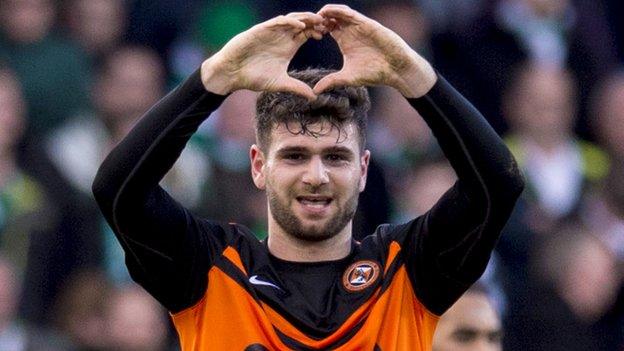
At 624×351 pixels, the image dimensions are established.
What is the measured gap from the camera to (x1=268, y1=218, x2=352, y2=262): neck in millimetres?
5129

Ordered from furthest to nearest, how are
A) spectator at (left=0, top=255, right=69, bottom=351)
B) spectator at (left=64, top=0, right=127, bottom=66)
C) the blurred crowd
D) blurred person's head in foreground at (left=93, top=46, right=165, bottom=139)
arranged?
spectator at (left=64, top=0, right=127, bottom=66), blurred person's head in foreground at (left=93, top=46, right=165, bottom=139), the blurred crowd, spectator at (left=0, top=255, right=69, bottom=351)

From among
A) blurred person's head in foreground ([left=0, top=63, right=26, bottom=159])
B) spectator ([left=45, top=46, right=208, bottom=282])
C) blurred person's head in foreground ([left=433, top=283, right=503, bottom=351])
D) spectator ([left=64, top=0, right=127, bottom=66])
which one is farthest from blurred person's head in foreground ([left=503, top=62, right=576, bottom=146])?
blurred person's head in foreground ([left=433, top=283, right=503, bottom=351])

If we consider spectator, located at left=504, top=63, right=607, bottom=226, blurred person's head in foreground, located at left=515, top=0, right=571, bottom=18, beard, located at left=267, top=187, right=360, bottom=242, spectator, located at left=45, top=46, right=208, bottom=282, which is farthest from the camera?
blurred person's head in foreground, located at left=515, top=0, right=571, bottom=18

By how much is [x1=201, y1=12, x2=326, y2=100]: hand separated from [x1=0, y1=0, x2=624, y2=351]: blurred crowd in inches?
133

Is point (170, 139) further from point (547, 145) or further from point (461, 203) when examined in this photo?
point (547, 145)

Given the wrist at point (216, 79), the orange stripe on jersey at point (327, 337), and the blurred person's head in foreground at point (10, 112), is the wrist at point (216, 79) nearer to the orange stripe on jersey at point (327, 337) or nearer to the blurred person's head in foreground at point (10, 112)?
the orange stripe on jersey at point (327, 337)

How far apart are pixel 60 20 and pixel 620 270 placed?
11.5ft

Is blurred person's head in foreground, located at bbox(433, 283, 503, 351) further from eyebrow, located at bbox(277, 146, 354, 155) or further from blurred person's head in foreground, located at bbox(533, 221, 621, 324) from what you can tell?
blurred person's head in foreground, located at bbox(533, 221, 621, 324)

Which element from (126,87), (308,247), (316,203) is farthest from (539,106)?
(316,203)

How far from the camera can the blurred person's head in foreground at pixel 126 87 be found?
8914 millimetres

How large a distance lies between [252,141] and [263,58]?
427cm

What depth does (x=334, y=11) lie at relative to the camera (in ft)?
15.8

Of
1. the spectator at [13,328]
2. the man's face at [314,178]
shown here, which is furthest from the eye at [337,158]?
the spectator at [13,328]

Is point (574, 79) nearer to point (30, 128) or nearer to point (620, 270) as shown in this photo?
point (620, 270)
